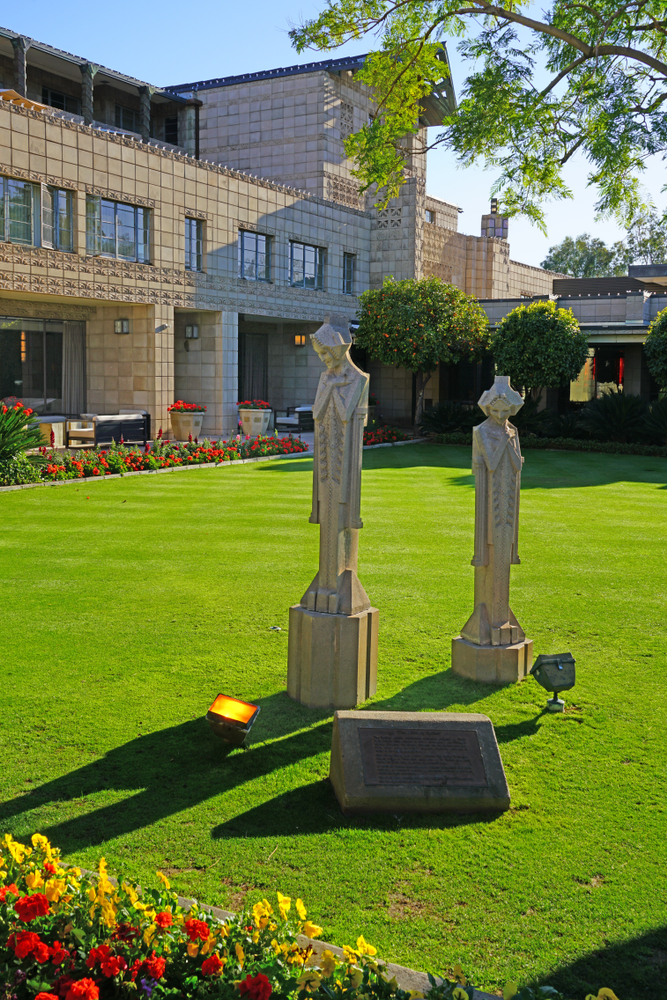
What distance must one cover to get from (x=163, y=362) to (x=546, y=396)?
48.7 feet

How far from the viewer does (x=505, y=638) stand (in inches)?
267

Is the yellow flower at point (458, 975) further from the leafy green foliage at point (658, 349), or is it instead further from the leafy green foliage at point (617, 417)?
the leafy green foliage at point (617, 417)

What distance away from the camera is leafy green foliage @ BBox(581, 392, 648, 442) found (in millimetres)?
27125

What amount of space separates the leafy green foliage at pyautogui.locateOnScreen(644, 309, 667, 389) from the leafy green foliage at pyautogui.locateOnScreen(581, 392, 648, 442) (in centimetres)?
169

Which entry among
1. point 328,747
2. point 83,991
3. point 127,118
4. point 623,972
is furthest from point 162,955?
point 127,118

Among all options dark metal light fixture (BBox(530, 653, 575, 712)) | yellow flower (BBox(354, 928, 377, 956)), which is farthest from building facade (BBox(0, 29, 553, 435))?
yellow flower (BBox(354, 928, 377, 956))

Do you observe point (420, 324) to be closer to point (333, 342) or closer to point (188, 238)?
point (188, 238)

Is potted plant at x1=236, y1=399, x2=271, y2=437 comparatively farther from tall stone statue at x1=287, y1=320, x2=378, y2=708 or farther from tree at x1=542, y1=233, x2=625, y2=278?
tree at x1=542, y1=233, x2=625, y2=278

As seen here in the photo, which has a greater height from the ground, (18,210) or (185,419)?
(18,210)

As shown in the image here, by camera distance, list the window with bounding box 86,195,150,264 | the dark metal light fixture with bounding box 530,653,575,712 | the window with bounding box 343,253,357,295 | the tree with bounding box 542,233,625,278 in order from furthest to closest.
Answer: the tree with bounding box 542,233,625,278
the window with bounding box 343,253,357,295
the window with bounding box 86,195,150,264
the dark metal light fixture with bounding box 530,653,575,712

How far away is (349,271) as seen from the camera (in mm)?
34625

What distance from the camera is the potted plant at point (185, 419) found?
25.2 meters

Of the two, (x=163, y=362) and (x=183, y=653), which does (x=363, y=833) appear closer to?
(x=183, y=653)

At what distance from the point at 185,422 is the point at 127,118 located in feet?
58.8
